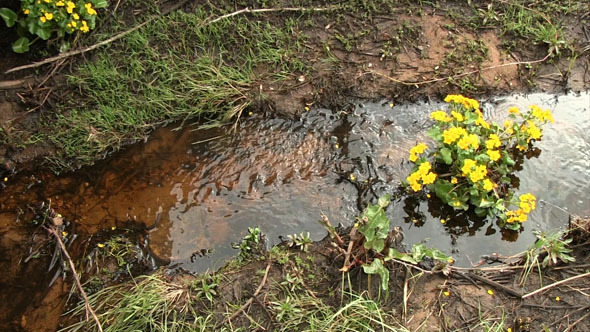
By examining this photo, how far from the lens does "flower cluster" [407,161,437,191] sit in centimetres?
317

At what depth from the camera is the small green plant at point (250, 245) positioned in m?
3.27

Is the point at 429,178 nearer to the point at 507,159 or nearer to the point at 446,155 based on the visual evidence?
the point at 446,155

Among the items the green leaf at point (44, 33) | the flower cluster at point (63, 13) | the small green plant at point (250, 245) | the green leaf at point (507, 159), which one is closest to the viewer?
the small green plant at point (250, 245)

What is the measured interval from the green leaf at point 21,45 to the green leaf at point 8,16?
0.49 ft

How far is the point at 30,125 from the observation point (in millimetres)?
3980

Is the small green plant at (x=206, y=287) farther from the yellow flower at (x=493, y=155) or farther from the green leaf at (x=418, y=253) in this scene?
the yellow flower at (x=493, y=155)

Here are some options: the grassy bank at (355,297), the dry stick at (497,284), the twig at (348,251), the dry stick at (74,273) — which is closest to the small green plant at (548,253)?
the grassy bank at (355,297)

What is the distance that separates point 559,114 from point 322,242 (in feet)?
8.46

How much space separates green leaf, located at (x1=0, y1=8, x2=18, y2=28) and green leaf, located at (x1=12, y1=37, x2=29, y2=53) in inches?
5.8

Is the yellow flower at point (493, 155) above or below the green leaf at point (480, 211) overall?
above

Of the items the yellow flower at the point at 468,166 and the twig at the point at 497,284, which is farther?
the yellow flower at the point at 468,166

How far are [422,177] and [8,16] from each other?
3793mm

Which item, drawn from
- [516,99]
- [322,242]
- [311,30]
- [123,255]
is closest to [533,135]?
[516,99]

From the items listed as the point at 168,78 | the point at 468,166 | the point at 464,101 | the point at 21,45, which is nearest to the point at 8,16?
the point at 21,45
